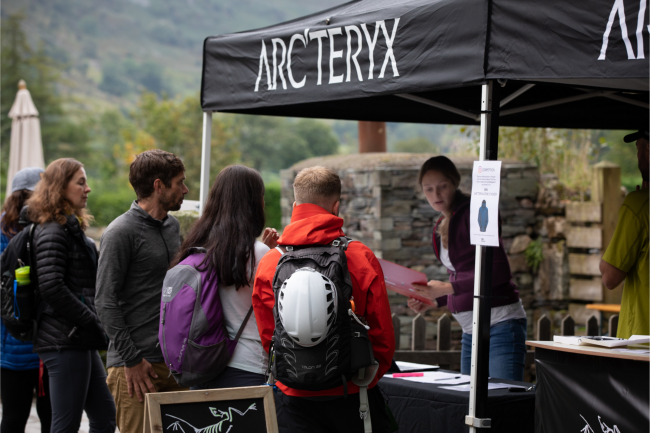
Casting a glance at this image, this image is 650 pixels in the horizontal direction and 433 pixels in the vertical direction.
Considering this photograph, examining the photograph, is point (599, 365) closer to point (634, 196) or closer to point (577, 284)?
point (634, 196)

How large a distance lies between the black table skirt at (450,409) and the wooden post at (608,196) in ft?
14.9

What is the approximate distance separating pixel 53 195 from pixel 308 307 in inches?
75.8

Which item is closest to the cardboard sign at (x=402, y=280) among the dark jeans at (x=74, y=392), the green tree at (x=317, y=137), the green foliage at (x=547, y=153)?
the dark jeans at (x=74, y=392)

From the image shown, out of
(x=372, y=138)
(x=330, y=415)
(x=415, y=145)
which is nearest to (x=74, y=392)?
(x=330, y=415)

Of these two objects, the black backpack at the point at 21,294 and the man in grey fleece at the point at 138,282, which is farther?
the black backpack at the point at 21,294

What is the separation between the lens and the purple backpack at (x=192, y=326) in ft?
8.55

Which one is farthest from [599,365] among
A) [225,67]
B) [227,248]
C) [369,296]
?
[225,67]

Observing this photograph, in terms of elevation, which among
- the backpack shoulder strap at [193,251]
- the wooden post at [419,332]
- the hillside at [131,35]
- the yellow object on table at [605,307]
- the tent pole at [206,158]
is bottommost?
the wooden post at [419,332]

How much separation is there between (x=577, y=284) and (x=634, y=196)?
4.85m

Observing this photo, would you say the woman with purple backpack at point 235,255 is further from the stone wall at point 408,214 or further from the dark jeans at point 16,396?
the stone wall at point 408,214

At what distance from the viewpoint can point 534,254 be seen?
7547 millimetres

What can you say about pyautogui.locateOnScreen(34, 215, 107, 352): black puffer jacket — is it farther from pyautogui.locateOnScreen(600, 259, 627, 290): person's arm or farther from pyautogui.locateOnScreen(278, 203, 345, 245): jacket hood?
pyautogui.locateOnScreen(600, 259, 627, 290): person's arm

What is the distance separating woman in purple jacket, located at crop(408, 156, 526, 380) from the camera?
367cm

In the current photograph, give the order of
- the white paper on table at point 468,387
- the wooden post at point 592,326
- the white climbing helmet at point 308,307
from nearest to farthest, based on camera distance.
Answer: the white climbing helmet at point 308,307 → the white paper on table at point 468,387 → the wooden post at point 592,326
